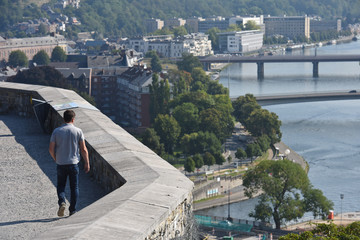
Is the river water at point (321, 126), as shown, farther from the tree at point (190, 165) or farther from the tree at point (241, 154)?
the tree at point (190, 165)

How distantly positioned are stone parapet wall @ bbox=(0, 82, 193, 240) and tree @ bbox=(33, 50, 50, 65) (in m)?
64.9

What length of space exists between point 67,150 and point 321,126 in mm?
39300

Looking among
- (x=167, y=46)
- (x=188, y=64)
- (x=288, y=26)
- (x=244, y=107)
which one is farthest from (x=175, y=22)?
(x=244, y=107)

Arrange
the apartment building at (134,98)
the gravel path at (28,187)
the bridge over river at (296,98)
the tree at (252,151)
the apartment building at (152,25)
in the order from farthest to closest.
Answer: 1. the apartment building at (152,25)
2. the bridge over river at (296,98)
3. the apartment building at (134,98)
4. the tree at (252,151)
5. the gravel path at (28,187)

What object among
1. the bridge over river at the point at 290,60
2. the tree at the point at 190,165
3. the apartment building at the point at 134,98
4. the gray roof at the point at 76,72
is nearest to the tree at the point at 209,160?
the tree at the point at 190,165

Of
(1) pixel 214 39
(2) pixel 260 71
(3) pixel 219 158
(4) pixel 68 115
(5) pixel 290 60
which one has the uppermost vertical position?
(4) pixel 68 115

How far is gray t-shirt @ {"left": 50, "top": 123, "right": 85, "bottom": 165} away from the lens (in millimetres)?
4480

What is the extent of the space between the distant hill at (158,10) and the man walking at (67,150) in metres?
113

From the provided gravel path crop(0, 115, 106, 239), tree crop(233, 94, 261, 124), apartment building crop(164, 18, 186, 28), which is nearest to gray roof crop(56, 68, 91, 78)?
tree crop(233, 94, 261, 124)

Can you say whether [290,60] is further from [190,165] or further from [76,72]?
[190,165]

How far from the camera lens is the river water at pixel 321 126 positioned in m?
29.0

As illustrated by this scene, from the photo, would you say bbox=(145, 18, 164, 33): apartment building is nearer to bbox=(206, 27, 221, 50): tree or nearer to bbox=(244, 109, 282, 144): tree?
bbox=(206, 27, 221, 50): tree

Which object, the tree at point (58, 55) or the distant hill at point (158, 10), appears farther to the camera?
the distant hill at point (158, 10)

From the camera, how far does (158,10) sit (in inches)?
5659
